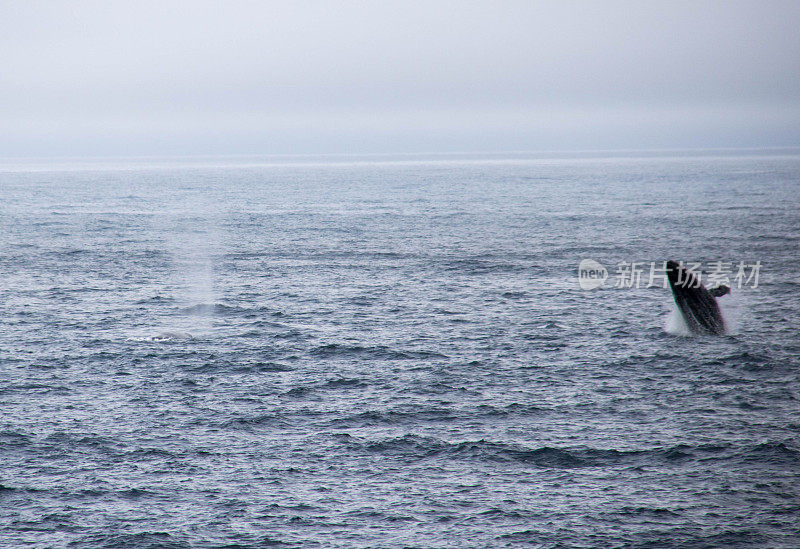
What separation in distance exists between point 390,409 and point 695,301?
2962 centimetres

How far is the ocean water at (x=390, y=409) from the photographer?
33.2 m

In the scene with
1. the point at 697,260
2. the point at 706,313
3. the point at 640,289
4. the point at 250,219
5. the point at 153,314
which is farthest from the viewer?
the point at 250,219

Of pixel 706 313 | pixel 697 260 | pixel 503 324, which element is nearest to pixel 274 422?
pixel 503 324

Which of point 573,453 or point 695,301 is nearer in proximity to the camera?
point 573,453

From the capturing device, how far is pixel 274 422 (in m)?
44.1

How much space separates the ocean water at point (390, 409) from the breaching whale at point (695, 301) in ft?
5.48

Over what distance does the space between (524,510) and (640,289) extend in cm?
5294

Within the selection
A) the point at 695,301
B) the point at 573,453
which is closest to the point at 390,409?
the point at 573,453

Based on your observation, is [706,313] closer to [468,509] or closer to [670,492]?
[670,492]

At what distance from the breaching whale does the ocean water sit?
1.67 meters

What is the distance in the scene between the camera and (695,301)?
63750 millimetres

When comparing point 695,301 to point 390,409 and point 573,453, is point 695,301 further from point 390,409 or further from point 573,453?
point 390,409

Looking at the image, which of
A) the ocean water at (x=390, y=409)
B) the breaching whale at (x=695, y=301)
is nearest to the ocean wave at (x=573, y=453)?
the ocean water at (x=390, y=409)

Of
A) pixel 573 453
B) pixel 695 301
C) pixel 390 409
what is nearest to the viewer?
pixel 573 453
